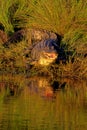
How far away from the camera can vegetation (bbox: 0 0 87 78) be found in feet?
48.3

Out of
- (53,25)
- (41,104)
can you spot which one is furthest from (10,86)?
(53,25)

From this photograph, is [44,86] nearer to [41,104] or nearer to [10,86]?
[10,86]

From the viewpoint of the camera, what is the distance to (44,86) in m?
13.1

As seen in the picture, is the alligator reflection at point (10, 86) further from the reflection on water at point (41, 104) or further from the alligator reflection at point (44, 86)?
the alligator reflection at point (44, 86)

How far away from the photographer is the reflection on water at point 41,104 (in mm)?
9273

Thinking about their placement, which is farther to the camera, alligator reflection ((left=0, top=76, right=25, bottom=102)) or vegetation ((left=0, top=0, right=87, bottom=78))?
vegetation ((left=0, top=0, right=87, bottom=78))

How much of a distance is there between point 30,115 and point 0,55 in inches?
213

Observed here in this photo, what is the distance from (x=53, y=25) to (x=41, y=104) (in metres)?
5.41

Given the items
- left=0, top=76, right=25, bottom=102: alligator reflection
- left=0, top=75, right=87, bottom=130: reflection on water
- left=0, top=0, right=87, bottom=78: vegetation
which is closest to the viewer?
left=0, top=75, right=87, bottom=130: reflection on water

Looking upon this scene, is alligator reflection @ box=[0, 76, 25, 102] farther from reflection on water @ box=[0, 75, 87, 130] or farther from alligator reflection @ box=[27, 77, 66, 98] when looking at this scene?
alligator reflection @ box=[27, 77, 66, 98]

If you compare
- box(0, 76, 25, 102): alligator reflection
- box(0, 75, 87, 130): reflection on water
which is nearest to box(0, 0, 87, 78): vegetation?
box(0, 75, 87, 130): reflection on water

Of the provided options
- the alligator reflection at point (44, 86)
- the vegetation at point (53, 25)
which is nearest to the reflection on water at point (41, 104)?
A: the alligator reflection at point (44, 86)

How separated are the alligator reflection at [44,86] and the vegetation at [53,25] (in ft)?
2.36

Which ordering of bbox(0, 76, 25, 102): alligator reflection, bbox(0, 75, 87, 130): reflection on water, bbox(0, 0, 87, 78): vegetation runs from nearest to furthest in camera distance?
1. bbox(0, 75, 87, 130): reflection on water
2. bbox(0, 76, 25, 102): alligator reflection
3. bbox(0, 0, 87, 78): vegetation
